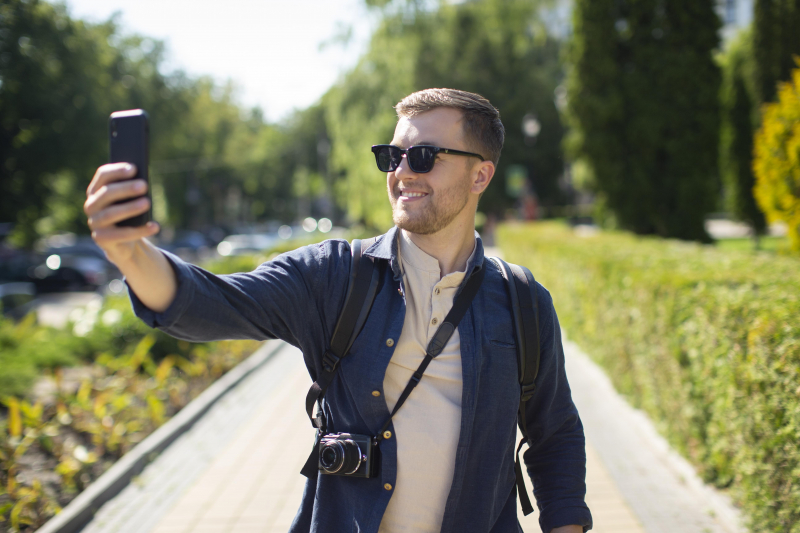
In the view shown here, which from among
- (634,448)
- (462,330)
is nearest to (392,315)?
(462,330)

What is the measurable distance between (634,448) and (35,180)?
2336 cm

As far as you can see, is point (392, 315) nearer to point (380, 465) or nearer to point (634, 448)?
point (380, 465)

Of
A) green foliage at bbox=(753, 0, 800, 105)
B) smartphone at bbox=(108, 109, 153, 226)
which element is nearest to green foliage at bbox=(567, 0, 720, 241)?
green foliage at bbox=(753, 0, 800, 105)

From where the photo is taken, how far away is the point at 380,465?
182cm

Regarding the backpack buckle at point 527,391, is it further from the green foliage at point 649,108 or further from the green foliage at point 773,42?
the green foliage at point 649,108

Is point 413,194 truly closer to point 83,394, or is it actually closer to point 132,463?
point 132,463

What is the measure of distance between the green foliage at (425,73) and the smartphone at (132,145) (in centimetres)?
2155

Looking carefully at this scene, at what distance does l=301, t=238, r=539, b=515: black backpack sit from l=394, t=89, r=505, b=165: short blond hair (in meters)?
0.41

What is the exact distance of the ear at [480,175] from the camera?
2.07 metres

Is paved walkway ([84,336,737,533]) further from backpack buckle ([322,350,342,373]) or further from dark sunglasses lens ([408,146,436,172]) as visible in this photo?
dark sunglasses lens ([408,146,436,172])

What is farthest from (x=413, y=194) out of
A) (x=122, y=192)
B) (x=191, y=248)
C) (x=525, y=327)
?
(x=191, y=248)

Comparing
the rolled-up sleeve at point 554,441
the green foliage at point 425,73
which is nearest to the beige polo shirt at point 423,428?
the rolled-up sleeve at point 554,441

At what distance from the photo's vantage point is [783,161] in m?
6.41

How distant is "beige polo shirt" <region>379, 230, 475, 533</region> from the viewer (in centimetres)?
184
